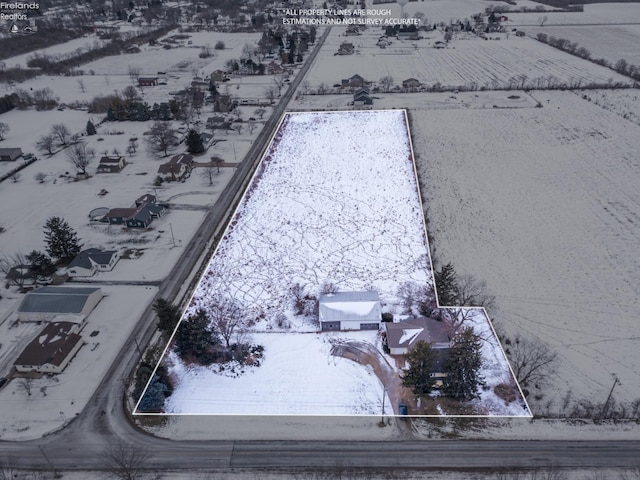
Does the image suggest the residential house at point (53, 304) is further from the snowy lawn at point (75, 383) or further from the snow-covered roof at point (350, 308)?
the snow-covered roof at point (350, 308)

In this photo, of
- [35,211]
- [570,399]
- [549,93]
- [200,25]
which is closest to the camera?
[570,399]

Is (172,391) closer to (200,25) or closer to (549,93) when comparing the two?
(549,93)

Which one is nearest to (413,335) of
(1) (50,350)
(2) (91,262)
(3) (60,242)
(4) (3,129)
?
(1) (50,350)

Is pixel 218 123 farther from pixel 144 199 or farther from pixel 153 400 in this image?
pixel 153 400

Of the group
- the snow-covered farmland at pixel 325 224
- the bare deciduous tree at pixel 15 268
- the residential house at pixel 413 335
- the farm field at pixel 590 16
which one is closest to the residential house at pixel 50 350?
the bare deciduous tree at pixel 15 268

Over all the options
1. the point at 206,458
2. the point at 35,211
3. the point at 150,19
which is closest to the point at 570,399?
the point at 206,458

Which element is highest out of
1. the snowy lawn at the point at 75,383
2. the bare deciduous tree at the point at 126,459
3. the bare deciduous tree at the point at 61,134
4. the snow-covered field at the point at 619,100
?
the snow-covered field at the point at 619,100

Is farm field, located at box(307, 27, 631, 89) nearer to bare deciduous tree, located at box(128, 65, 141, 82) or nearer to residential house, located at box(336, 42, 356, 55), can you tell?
residential house, located at box(336, 42, 356, 55)

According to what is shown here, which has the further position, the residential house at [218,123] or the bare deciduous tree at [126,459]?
the residential house at [218,123]
